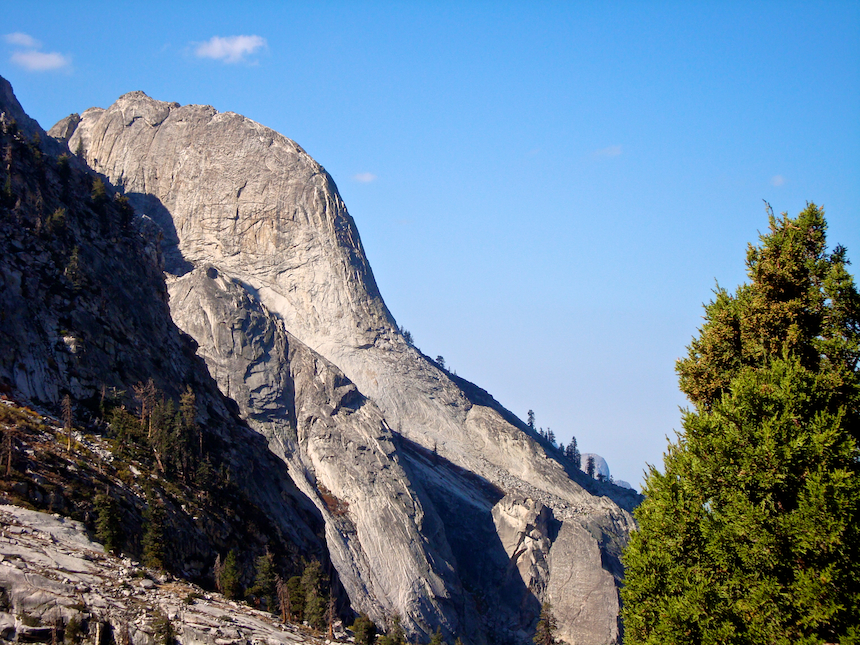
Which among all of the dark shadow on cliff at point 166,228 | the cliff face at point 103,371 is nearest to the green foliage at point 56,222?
the cliff face at point 103,371

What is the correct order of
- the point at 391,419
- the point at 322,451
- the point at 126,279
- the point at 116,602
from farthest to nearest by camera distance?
the point at 391,419 → the point at 322,451 → the point at 126,279 → the point at 116,602

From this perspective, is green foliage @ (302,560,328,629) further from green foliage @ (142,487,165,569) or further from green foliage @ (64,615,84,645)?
green foliage @ (64,615,84,645)

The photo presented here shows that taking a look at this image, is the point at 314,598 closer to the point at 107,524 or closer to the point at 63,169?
the point at 107,524

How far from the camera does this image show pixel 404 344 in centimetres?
15612

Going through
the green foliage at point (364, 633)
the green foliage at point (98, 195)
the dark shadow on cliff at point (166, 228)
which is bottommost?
the green foliage at point (364, 633)

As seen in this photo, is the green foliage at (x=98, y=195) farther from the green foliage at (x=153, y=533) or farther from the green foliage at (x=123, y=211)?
the green foliage at (x=153, y=533)

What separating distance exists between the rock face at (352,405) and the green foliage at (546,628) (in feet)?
13.4

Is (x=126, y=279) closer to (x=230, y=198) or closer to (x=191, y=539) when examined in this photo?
(x=191, y=539)

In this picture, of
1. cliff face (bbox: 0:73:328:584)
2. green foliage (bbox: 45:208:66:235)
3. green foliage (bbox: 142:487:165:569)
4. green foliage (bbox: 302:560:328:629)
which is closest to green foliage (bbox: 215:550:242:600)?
cliff face (bbox: 0:73:328:584)

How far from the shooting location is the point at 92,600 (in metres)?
34.9

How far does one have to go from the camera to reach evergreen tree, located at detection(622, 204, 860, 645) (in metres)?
17.0

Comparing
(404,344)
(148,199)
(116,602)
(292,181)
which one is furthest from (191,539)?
(148,199)

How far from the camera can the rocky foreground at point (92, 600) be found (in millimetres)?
33062

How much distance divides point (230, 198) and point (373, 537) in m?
78.9
